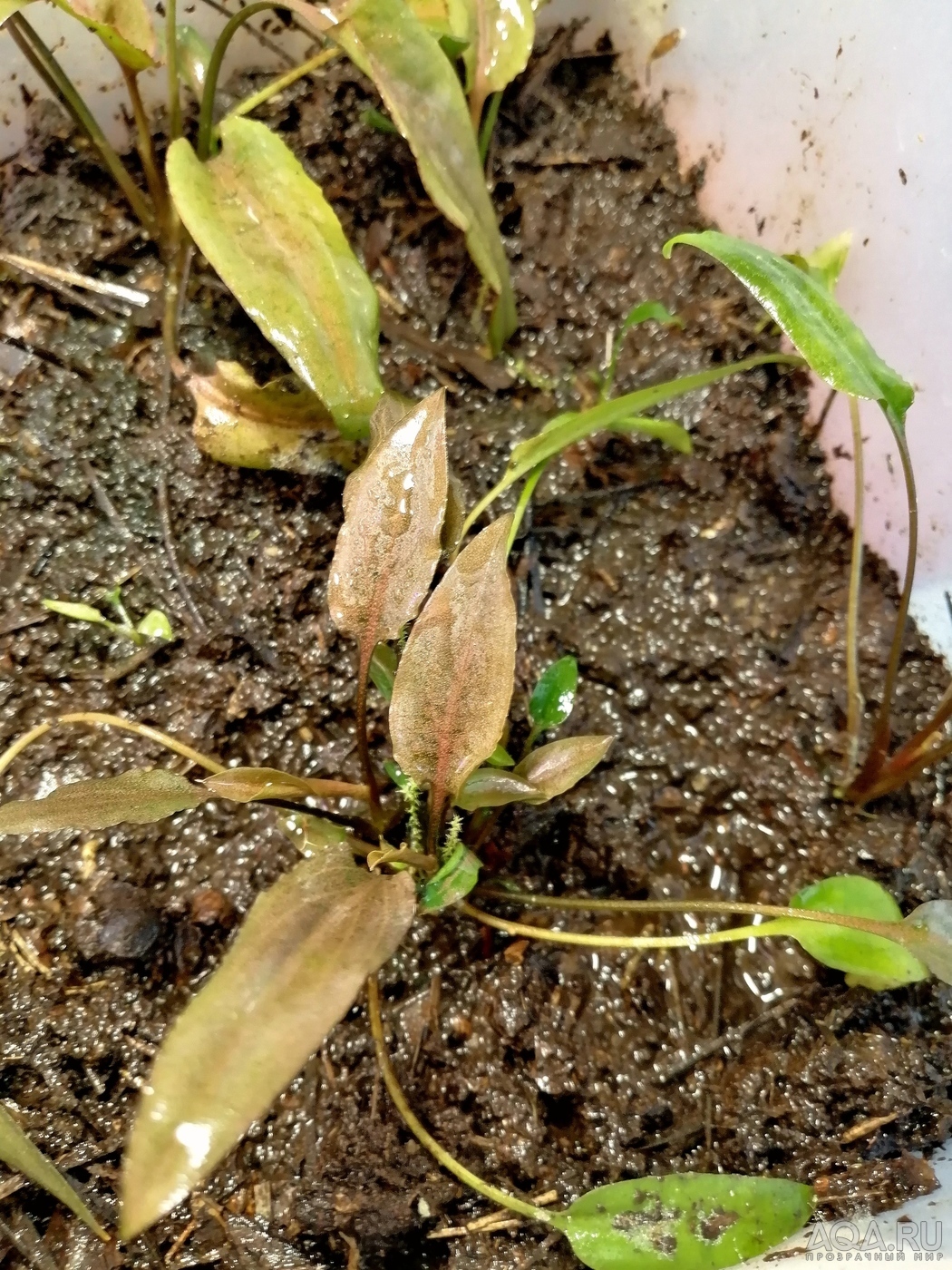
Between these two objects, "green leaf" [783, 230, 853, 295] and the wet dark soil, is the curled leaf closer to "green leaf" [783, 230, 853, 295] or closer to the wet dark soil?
the wet dark soil

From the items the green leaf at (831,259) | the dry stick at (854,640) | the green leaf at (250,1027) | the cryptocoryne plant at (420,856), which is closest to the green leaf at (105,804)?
the cryptocoryne plant at (420,856)

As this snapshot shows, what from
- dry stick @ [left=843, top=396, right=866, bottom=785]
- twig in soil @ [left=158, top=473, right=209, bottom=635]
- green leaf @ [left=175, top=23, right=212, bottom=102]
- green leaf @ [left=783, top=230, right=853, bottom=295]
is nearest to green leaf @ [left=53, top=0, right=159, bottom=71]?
green leaf @ [left=175, top=23, right=212, bottom=102]

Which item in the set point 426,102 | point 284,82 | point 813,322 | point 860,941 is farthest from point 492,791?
point 284,82

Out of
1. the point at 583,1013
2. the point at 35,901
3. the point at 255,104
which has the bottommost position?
the point at 583,1013

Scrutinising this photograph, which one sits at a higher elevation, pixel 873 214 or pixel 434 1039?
pixel 873 214

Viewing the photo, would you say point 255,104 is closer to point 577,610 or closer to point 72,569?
point 72,569

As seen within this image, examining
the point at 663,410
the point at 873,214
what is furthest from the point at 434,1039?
the point at 873,214
